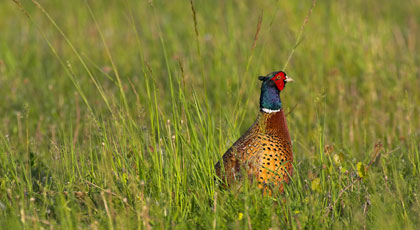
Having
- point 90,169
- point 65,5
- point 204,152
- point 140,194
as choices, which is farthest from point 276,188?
point 65,5

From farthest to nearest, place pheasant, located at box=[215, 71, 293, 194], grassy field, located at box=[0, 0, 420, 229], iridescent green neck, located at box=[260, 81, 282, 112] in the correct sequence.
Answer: iridescent green neck, located at box=[260, 81, 282, 112] < pheasant, located at box=[215, 71, 293, 194] < grassy field, located at box=[0, 0, 420, 229]

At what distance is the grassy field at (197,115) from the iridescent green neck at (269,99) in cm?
17

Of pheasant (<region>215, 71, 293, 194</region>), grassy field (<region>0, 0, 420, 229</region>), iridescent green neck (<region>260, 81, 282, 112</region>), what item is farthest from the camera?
iridescent green neck (<region>260, 81, 282, 112</region>)

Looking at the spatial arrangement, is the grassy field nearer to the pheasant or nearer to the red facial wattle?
the pheasant

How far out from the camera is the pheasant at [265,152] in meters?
3.90

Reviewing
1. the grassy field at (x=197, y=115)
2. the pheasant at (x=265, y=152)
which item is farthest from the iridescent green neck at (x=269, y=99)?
the grassy field at (x=197, y=115)

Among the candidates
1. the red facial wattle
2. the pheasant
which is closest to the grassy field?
the pheasant

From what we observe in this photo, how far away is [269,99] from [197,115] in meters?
0.54

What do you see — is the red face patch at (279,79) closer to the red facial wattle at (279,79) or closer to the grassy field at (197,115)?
the red facial wattle at (279,79)

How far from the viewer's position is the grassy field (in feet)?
11.8

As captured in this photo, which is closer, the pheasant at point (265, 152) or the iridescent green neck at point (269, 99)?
the pheasant at point (265, 152)

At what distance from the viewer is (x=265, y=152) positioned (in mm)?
3941

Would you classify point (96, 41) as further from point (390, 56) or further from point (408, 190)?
point (408, 190)

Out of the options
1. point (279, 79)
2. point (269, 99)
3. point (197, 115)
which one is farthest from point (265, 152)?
point (197, 115)
